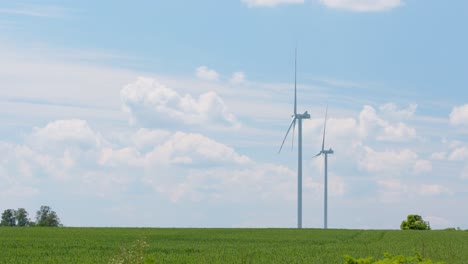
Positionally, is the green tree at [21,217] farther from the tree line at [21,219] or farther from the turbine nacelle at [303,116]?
the turbine nacelle at [303,116]

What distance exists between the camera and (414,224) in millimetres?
114000

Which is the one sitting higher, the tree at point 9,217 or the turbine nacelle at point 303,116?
the turbine nacelle at point 303,116

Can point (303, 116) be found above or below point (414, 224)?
above

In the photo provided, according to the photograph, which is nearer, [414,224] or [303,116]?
[303,116]

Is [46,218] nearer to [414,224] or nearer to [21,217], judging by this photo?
[21,217]

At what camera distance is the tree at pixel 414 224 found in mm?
113500

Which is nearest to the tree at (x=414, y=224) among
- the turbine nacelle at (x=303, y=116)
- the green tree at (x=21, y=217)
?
the turbine nacelle at (x=303, y=116)

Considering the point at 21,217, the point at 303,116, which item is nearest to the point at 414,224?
the point at 303,116

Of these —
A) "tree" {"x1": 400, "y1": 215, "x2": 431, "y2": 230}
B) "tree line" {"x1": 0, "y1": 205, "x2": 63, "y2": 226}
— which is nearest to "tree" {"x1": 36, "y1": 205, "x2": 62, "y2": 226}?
"tree line" {"x1": 0, "y1": 205, "x2": 63, "y2": 226}

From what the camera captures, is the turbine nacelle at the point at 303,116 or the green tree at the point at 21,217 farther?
the green tree at the point at 21,217

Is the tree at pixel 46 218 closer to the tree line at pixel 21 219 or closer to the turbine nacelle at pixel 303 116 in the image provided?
the tree line at pixel 21 219

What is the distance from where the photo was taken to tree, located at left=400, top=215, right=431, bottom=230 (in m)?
114

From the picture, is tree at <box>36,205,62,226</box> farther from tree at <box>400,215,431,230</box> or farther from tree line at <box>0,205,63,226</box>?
tree at <box>400,215,431,230</box>

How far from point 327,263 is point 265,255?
4.94 m
